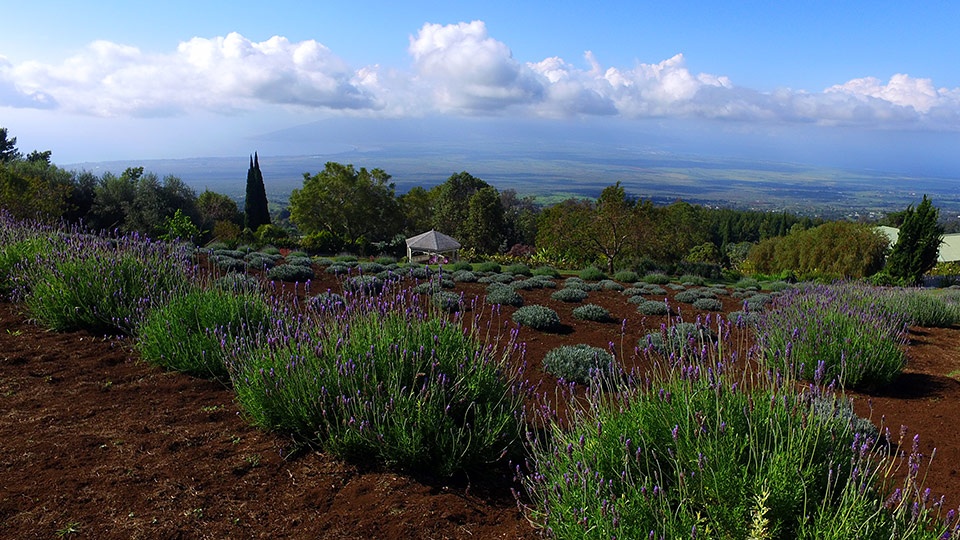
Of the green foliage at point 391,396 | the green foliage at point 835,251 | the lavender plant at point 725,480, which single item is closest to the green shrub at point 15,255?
the green foliage at point 391,396

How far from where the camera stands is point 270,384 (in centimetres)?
403

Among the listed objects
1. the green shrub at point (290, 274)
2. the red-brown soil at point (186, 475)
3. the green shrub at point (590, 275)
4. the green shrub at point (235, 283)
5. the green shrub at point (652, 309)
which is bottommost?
the green shrub at point (590, 275)

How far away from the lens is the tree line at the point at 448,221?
98.4ft

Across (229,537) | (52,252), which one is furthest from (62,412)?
(52,252)

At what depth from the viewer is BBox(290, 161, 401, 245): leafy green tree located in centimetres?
5253

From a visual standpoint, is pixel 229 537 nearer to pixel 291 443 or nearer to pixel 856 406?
pixel 291 443

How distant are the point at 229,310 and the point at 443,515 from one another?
3.48 metres

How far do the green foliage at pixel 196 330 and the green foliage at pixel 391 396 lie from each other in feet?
3.05

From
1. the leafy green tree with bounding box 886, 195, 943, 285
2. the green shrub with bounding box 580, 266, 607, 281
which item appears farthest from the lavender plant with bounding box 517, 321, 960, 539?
the leafy green tree with bounding box 886, 195, 943, 285

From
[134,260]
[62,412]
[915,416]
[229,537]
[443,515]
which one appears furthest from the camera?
[134,260]

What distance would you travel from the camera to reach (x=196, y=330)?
5.51 m

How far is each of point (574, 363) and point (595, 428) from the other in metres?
2.85

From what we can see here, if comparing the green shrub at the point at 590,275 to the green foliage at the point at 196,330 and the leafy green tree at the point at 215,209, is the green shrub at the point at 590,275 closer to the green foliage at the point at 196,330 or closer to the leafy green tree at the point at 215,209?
the green foliage at the point at 196,330

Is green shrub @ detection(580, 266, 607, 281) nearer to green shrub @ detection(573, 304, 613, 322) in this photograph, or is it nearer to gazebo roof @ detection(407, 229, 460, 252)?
green shrub @ detection(573, 304, 613, 322)
